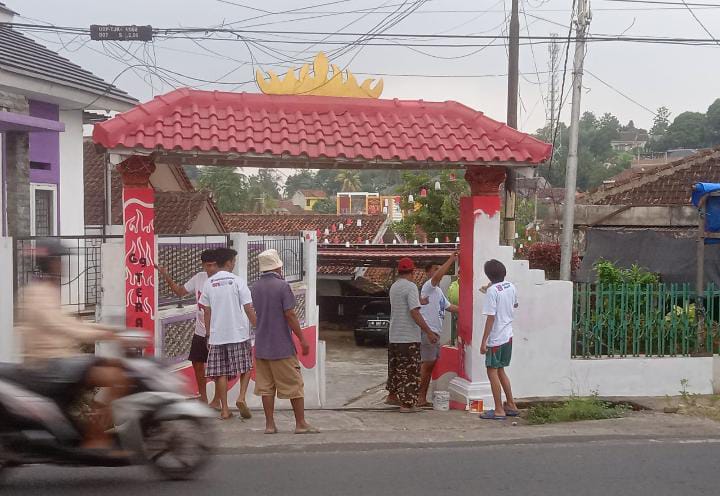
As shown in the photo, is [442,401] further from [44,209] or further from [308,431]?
[44,209]

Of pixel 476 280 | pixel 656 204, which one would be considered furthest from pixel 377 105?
pixel 656 204

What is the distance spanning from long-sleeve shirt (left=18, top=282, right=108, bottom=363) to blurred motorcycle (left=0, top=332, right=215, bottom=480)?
4.7 inches

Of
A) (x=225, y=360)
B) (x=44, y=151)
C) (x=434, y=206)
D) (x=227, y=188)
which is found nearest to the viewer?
(x=225, y=360)

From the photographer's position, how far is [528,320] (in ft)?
33.2

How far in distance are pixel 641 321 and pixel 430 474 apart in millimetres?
5228

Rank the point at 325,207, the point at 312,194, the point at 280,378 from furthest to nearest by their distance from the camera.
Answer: the point at 312,194 → the point at 325,207 → the point at 280,378

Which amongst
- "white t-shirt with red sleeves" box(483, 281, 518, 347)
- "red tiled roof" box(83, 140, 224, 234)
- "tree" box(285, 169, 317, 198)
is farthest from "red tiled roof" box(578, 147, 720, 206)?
"tree" box(285, 169, 317, 198)

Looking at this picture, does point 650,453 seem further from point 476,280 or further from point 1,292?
point 1,292

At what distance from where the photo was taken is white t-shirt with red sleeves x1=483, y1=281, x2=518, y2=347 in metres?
9.08

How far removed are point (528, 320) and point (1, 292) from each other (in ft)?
18.7

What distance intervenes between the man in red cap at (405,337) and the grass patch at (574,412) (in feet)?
4.51

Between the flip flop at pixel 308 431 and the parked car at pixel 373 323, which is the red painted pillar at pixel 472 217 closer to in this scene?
the flip flop at pixel 308 431

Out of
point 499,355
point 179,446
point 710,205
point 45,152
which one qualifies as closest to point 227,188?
point 45,152

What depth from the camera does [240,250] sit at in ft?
34.2
